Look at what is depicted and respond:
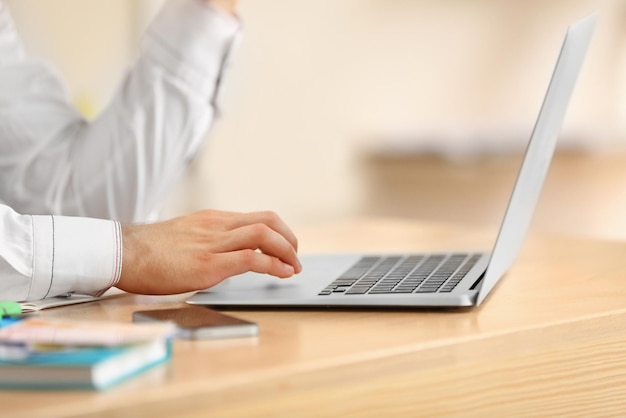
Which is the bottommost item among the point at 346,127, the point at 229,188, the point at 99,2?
the point at 229,188

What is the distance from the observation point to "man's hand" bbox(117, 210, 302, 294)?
840 mm

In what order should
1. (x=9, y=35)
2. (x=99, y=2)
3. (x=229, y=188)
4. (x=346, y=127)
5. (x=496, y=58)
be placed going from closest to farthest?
(x=9, y=35)
(x=99, y=2)
(x=229, y=188)
(x=346, y=127)
(x=496, y=58)

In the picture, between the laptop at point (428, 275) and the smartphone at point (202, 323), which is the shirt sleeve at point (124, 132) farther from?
the smartphone at point (202, 323)

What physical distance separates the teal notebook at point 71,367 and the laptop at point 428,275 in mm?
246

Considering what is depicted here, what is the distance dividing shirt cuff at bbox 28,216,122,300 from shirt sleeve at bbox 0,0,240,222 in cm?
50

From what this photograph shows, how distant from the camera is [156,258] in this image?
0.84 m

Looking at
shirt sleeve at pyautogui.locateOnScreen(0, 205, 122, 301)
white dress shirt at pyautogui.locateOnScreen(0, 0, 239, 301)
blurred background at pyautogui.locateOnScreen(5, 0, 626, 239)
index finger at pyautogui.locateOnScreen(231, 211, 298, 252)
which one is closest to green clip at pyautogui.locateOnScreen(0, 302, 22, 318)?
shirt sleeve at pyautogui.locateOnScreen(0, 205, 122, 301)

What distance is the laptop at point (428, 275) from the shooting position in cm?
79

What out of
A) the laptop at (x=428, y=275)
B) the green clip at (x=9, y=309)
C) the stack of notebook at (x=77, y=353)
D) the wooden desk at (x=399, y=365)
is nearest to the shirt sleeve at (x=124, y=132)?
the laptop at (x=428, y=275)

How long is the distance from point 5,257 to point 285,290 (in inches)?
9.5

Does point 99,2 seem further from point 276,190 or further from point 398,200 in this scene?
point 398,200

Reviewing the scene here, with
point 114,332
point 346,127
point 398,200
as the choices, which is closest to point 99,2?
point 346,127

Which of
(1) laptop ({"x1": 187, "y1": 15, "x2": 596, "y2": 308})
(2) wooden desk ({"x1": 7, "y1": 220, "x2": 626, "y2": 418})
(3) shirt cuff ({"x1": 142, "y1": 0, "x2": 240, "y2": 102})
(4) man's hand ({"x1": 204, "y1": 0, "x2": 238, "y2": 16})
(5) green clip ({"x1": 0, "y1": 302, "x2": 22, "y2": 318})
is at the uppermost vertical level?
(4) man's hand ({"x1": 204, "y1": 0, "x2": 238, "y2": 16})

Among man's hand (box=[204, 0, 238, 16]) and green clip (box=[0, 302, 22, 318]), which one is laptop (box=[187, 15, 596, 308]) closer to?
green clip (box=[0, 302, 22, 318])
